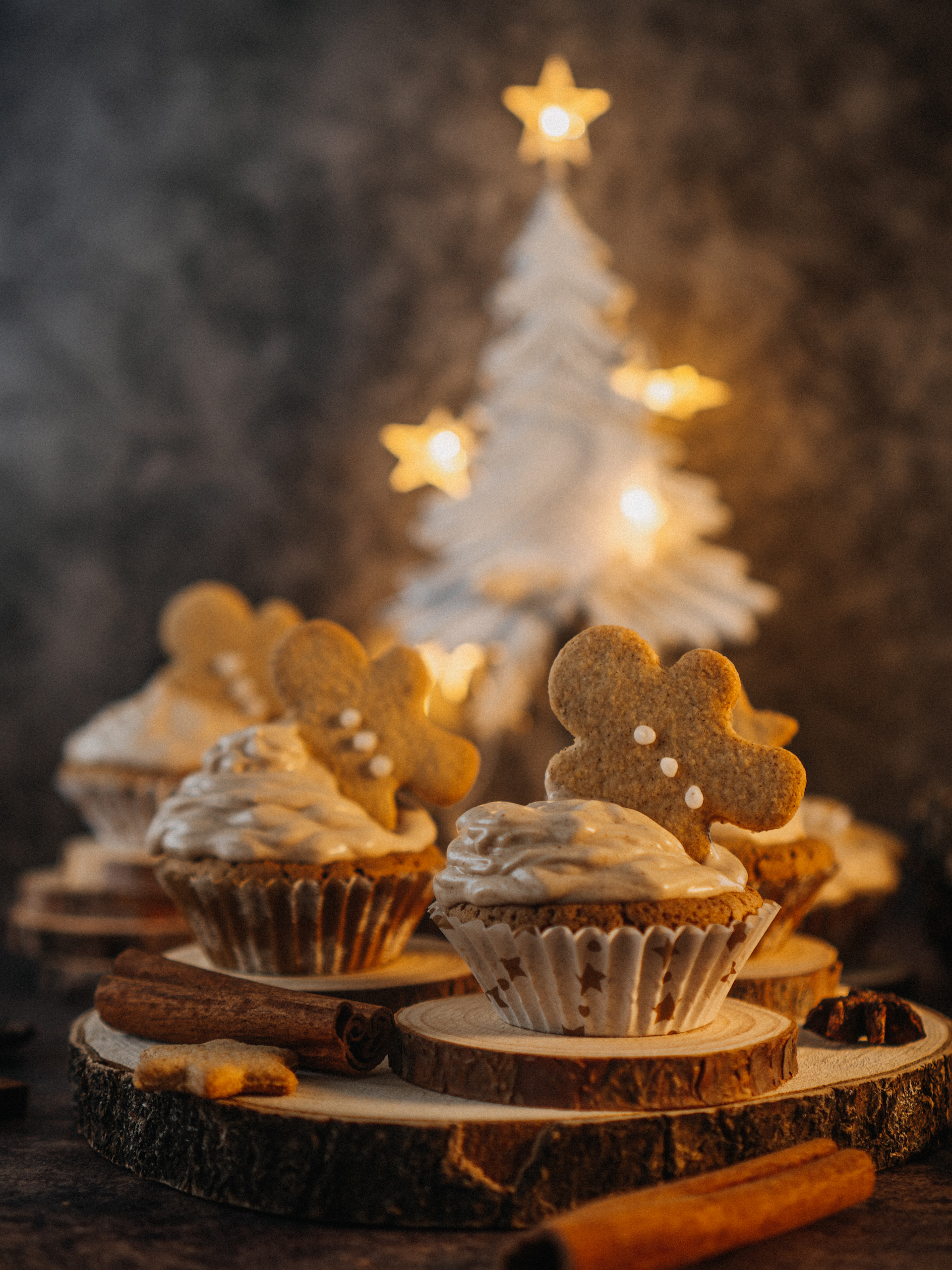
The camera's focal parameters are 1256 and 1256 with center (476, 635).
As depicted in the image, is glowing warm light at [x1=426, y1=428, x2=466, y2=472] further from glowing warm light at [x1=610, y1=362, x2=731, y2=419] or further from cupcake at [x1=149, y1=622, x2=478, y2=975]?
cupcake at [x1=149, y1=622, x2=478, y2=975]

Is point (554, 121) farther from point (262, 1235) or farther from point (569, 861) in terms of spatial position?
point (262, 1235)

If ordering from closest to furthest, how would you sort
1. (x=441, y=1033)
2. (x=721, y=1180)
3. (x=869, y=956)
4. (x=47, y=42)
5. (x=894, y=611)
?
(x=721, y=1180) < (x=441, y=1033) < (x=869, y=956) < (x=894, y=611) < (x=47, y=42)

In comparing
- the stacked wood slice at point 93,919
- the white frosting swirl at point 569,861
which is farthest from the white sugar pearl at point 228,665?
the white frosting swirl at point 569,861

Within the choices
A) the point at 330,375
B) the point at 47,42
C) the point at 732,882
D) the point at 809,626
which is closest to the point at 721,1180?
the point at 732,882

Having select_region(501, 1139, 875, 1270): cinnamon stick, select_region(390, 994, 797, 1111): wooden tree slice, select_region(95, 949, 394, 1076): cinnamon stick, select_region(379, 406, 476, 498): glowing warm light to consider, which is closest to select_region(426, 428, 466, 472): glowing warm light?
select_region(379, 406, 476, 498): glowing warm light

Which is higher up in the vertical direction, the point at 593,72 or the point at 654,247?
the point at 593,72

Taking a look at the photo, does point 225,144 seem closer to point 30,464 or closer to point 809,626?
point 30,464

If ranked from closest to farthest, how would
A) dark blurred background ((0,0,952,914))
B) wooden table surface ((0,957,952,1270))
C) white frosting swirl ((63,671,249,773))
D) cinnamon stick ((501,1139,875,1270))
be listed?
cinnamon stick ((501,1139,875,1270)) → wooden table surface ((0,957,952,1270)) → white frosting swirl ((63,671,249,773)) → dark blurred background ((0,0,952,914))
